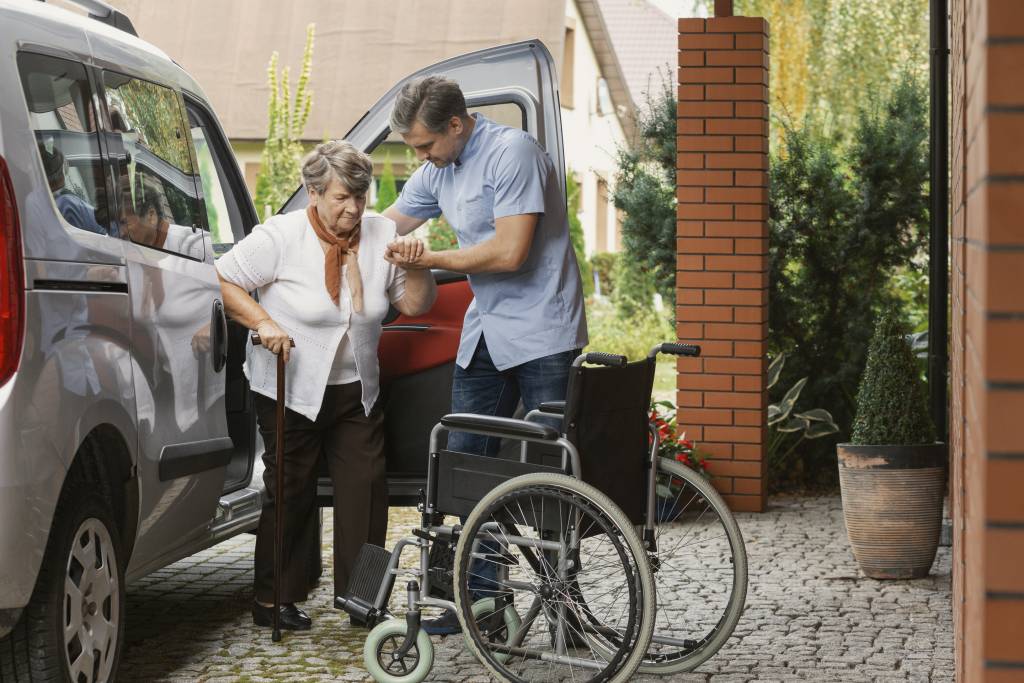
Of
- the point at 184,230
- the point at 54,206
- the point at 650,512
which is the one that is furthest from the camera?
the point at 184,230

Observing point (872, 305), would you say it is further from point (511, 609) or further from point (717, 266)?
point (511, 609)

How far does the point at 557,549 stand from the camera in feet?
13.4

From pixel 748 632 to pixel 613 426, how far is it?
1.40 m

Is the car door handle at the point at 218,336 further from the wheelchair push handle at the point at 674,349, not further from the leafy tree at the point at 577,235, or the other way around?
the leafy tree at the point at 577,235

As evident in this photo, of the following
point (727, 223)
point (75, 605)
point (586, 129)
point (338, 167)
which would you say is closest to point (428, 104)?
point (338, 167)

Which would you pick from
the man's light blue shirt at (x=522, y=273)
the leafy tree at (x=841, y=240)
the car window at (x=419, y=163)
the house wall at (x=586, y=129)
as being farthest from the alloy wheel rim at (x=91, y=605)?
the house wall at (x=586, y=129)

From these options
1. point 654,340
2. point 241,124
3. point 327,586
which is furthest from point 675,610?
point 241,124

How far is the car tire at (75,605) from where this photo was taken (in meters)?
3.71

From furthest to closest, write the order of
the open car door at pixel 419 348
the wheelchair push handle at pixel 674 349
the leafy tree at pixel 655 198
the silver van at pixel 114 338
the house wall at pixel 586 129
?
1. the house wall at pixel 586 129
2. the leafy tree at pixel 655 198
3. the open car door at pixel 419 348
4. the wheelchair push handle at pixel 674 349
5. the silver van at pixel 114 338

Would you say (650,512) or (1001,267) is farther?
(650,512)

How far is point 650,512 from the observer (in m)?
4.41

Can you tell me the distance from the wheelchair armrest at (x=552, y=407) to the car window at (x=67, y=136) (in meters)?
1.45

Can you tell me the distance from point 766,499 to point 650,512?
12.7 ft

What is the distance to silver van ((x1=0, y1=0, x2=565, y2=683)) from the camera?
350 cm
